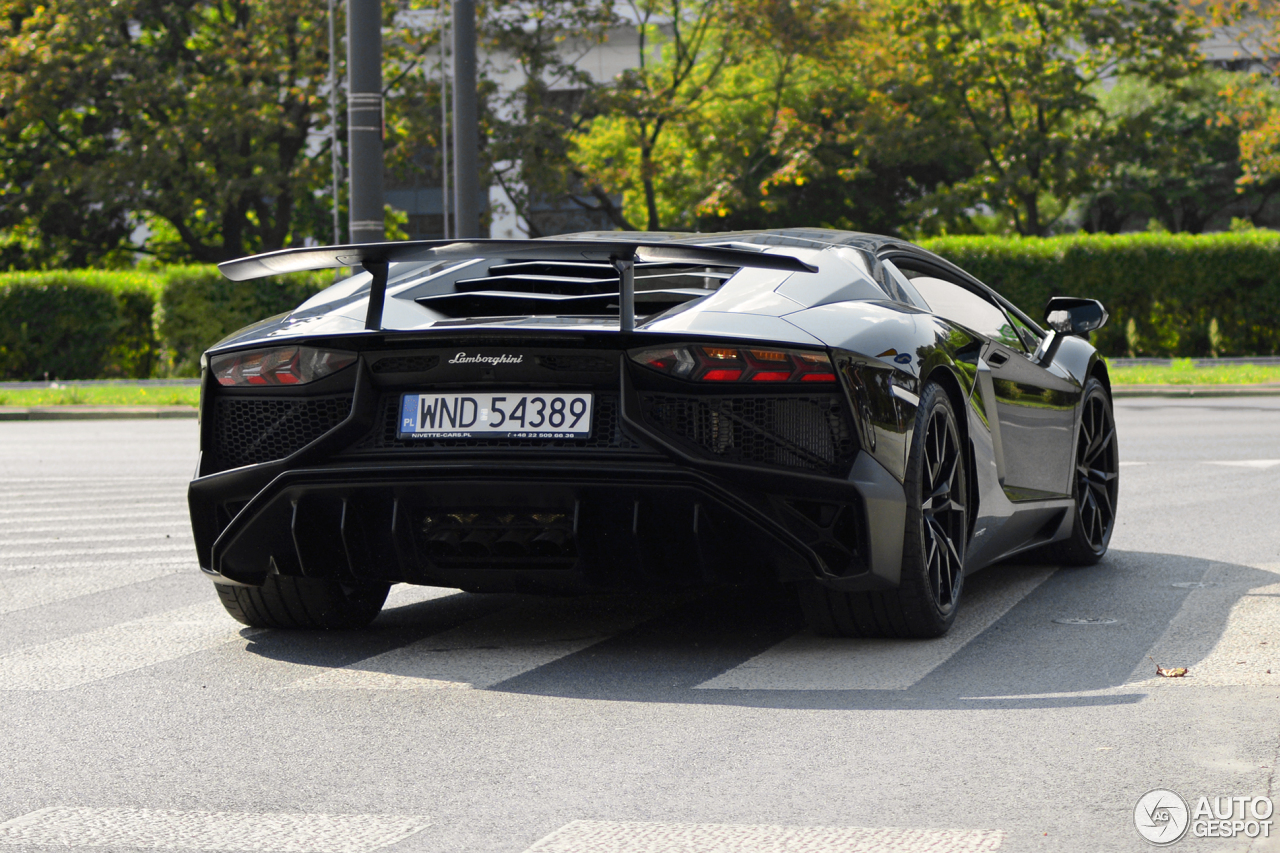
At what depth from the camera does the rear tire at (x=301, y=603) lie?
5.51 metres

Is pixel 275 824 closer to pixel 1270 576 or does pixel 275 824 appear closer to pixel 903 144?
pixel 1270 576

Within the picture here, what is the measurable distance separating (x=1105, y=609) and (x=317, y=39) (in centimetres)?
2844

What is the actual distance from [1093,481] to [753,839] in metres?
4.23

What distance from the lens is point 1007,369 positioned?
6.03 m

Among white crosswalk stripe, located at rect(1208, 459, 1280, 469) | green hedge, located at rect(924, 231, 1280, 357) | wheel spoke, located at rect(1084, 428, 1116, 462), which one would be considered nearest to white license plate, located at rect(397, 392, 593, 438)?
wheel spoke, located at rect(1084, 428, 1116, 462)

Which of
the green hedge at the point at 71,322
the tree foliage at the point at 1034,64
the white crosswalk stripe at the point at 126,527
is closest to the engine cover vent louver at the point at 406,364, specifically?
the white crosswalk stripe at the point at 126,527

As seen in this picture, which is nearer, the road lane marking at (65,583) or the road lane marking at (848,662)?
the road lane marking at (848,662)

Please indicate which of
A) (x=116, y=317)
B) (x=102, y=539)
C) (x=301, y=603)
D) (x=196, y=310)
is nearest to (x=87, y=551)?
(x=102, y=539)

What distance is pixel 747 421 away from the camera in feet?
15.3

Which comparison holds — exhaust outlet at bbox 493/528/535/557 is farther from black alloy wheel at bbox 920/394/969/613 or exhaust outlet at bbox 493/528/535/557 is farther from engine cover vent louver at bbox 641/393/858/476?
black alloy wheel at bbox 920/394/969/613

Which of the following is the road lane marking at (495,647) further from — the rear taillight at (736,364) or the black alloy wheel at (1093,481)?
the black alloy wheel at (1093,481)

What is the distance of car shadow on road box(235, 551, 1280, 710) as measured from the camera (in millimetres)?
4562

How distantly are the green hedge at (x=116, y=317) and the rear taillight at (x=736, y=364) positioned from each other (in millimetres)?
21796

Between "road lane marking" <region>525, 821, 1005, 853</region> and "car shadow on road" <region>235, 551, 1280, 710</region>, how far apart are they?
1120mm
